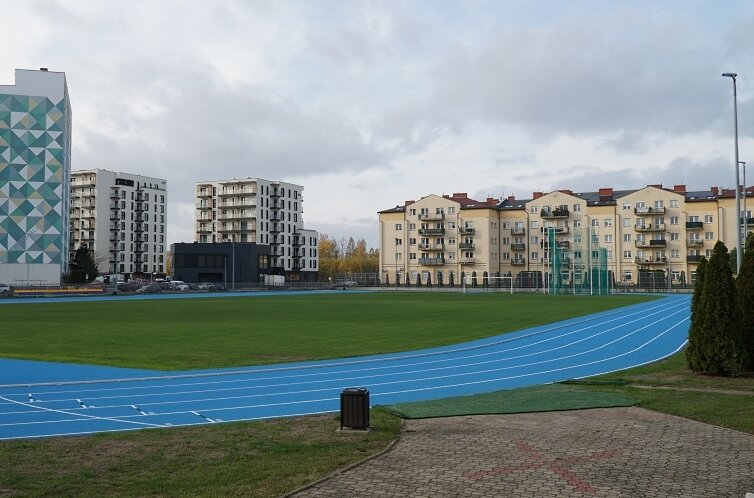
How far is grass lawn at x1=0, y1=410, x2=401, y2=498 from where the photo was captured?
7.71 m

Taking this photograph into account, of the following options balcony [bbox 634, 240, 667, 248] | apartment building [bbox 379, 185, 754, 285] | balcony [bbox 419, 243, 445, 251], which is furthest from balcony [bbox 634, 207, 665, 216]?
balcony [bbox 419, 243, 445, 251]

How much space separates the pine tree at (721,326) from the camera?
16062mm

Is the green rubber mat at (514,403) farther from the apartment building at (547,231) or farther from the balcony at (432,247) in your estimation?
the balcony at (432,247)

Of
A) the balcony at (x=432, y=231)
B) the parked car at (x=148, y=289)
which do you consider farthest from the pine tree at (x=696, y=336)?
the balcony at (x=432, y=231)

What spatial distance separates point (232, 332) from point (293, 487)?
2186cm

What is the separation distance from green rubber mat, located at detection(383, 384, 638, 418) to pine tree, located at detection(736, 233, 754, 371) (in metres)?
5.32

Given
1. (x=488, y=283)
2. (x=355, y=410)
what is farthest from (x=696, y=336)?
(x=488, y=283)

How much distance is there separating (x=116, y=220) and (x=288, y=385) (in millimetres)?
136206

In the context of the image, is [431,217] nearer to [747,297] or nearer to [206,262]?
[206,262]

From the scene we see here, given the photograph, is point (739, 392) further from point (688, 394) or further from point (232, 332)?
point (232, 332)

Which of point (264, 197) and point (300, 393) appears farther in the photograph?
point (264, 197)

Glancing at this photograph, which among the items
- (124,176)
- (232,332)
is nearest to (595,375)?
(232,332)

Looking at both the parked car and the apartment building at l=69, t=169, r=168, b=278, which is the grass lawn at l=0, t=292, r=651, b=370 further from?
the apartment building at l=69, t=169, r=168, b=278

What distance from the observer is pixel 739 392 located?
1420 cm
